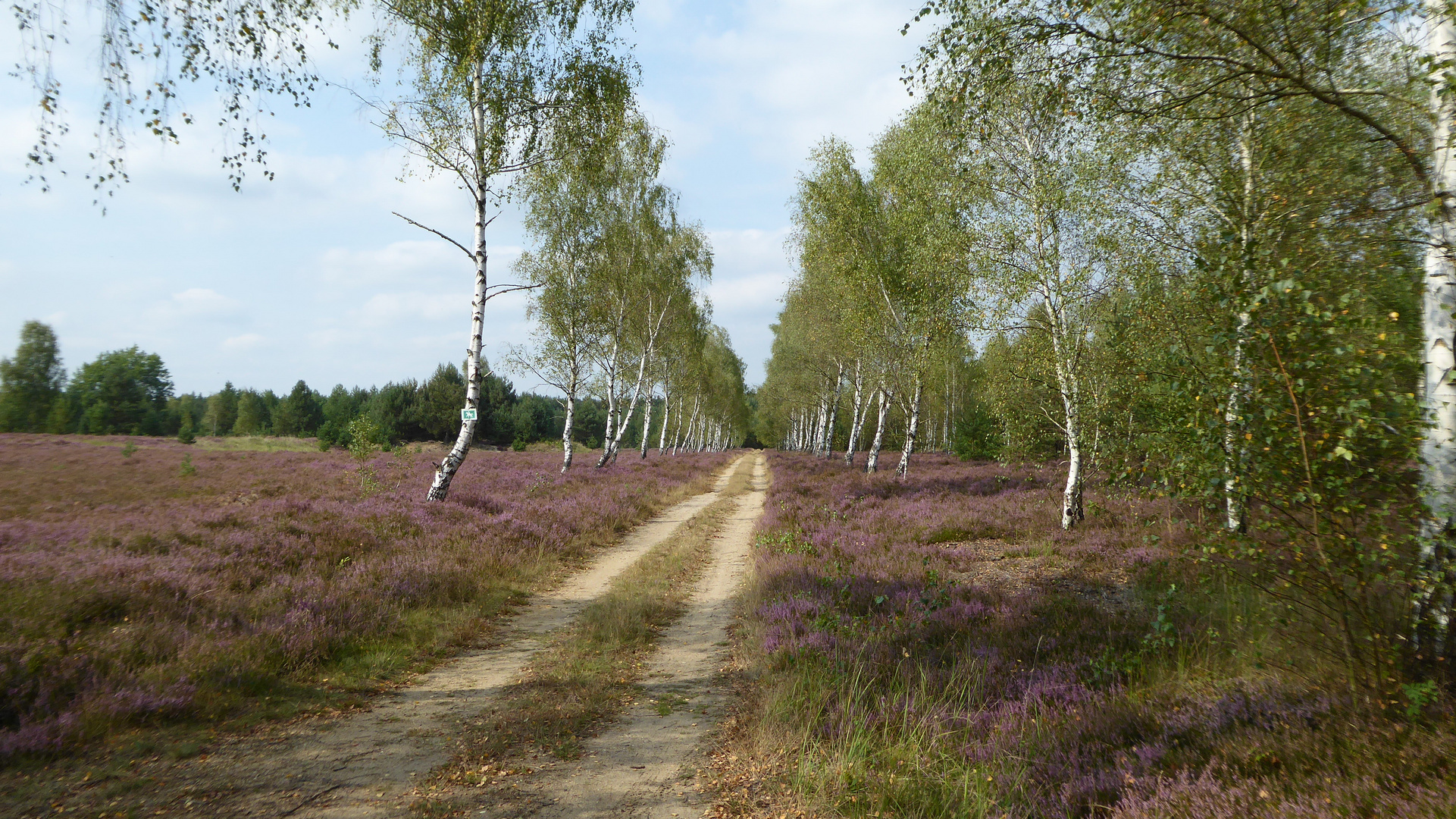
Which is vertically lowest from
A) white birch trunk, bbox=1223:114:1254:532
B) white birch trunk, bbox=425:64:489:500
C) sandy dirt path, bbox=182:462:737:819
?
sandy dirt path, bbox=182:462:737:819

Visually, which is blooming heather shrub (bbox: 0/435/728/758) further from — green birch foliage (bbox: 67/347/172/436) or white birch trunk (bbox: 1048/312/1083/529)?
green birch foliage (bbox: 67/347/172/436)

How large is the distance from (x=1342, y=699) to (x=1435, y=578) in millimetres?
1058

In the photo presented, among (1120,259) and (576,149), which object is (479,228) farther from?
(1120,259)

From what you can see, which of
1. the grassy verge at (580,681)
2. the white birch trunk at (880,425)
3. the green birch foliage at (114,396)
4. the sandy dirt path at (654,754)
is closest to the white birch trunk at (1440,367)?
the sandy dirt path at (654,754)

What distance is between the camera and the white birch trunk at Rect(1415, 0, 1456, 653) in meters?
4.14

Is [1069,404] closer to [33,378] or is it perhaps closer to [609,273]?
[609,273]

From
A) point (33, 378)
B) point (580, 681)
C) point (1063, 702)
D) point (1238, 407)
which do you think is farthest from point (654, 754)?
point (33, 378)

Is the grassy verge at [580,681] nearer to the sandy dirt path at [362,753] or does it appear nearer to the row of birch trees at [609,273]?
the sandy dirt path at [362,753]

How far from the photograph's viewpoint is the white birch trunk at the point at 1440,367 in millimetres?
4145

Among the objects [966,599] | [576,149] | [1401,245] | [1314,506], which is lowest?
[966,599]

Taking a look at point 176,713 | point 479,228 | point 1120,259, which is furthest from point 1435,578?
point 479,228

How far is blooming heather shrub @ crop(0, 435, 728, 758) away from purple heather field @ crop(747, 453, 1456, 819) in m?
5.03

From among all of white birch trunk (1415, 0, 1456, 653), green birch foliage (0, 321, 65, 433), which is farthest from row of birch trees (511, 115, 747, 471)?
green birch foliage (0, 321, 65, 433)

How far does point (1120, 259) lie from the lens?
1319 centimetres
